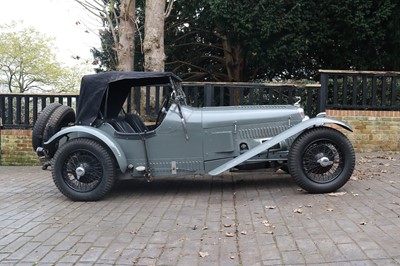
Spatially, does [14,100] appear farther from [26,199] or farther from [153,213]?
[153,213]

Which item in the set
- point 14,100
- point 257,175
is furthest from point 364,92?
point 14,100

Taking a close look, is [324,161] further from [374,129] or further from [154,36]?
[154,36]

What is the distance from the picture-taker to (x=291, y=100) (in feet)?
31.2

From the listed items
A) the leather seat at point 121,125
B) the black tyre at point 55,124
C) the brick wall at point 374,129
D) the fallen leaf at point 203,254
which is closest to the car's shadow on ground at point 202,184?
the leather seat at point 121,125

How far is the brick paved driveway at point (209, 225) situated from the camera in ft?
12.1

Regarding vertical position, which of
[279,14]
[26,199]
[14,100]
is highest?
[279,14]

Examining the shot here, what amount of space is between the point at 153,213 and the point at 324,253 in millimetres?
2294

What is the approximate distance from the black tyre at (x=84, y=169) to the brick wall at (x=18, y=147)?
419cm

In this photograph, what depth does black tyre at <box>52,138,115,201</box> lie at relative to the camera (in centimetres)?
579

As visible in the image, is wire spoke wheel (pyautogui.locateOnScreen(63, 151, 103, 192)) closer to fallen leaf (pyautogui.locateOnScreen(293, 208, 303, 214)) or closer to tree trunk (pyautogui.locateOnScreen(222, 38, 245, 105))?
fallen leaf (pyautogui.locateOnScreen(293, 208, 303, 214))

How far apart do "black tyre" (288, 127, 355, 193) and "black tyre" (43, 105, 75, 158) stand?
358 cm

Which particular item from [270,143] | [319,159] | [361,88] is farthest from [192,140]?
[361,88]

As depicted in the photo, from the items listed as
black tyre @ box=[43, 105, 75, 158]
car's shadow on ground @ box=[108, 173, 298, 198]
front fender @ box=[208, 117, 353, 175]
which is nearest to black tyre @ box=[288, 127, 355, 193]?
front fender @ box=[208, 117, 353, 175]

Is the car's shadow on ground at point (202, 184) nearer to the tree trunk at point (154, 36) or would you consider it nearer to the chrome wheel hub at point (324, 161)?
the chrome wheel hub at point (324, 161)
